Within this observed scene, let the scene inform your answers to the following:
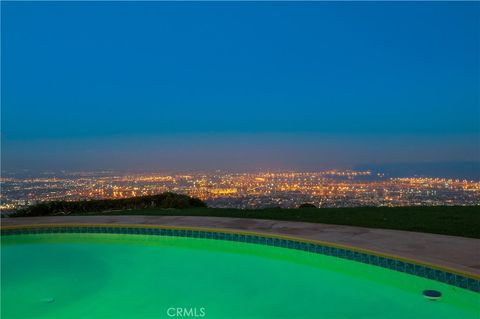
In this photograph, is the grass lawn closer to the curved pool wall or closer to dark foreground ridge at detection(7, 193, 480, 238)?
dark foreground ridge at detection(7, 193, 480, 238)

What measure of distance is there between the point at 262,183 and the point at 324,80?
53.7ft

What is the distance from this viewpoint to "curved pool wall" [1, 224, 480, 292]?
173 inches

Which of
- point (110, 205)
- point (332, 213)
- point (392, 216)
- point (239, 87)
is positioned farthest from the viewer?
point (239, 87)

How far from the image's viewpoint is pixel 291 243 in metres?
6.36

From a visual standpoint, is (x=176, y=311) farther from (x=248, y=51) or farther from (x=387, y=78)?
(x=387, y=78)

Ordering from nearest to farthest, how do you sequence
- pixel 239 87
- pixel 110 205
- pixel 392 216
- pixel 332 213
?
pixel 392 216, pixel 332 213, pixel 110 205, pixel 239 87

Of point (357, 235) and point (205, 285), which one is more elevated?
point (357, 235)

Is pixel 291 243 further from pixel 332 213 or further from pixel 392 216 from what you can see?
pixel 392 216

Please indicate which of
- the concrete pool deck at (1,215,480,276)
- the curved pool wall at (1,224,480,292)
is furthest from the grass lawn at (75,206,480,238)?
the curved pool wall at (1,224,480,292)

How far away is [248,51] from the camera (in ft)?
99.7

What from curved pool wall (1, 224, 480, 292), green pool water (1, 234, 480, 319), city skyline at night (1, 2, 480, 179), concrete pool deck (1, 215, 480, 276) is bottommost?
green pool water (1, 234, 480, 319)

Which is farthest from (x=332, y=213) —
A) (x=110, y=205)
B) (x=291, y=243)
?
(x=110, y=205)

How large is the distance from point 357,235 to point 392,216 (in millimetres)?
2322

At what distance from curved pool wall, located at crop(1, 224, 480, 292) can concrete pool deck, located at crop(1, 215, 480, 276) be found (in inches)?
3.3
